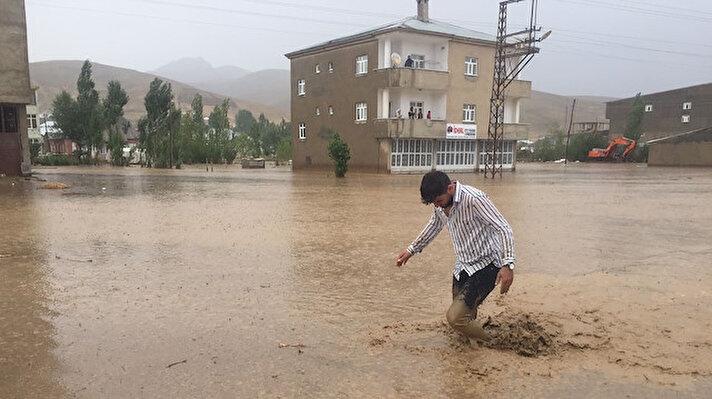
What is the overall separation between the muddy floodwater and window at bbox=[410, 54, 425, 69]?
25493 millimetres

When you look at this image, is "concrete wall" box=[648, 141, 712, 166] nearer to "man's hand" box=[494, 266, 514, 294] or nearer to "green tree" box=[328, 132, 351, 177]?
"green tree" box=[328, 132, 351, 177]

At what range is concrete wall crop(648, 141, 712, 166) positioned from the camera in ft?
149

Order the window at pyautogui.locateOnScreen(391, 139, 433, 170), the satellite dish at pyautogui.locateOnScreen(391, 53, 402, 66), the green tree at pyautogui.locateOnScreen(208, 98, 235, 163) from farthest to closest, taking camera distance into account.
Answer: the green tree at pyautogui.locateOnScreen(208, 98, 235, 163) → the window at pyautogui.locateOnScreen(391, 139, 433, 170) → the satellite dish at pyautogui.locateOnScreen(391, 53, 402, 66)

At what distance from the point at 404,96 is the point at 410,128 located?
266 cm

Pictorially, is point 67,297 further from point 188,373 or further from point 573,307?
point 573,307

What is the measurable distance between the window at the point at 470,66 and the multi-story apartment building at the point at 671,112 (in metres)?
39.8

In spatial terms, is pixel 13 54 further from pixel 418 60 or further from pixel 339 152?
pixel 418 60

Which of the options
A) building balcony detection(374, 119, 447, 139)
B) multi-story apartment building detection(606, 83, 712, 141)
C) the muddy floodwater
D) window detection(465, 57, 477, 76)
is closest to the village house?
multi-story apartment building detection(606, 83, 712, 141)

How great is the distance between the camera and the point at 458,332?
14.1ft

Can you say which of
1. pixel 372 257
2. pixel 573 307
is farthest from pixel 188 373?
pixel 372 257

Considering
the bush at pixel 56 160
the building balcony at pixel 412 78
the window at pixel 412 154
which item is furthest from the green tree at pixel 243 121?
the building balcony at pixel 412 78

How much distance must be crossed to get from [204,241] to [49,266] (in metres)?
2.55

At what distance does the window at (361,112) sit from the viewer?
34.5 meters

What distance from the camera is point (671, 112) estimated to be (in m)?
64.8
